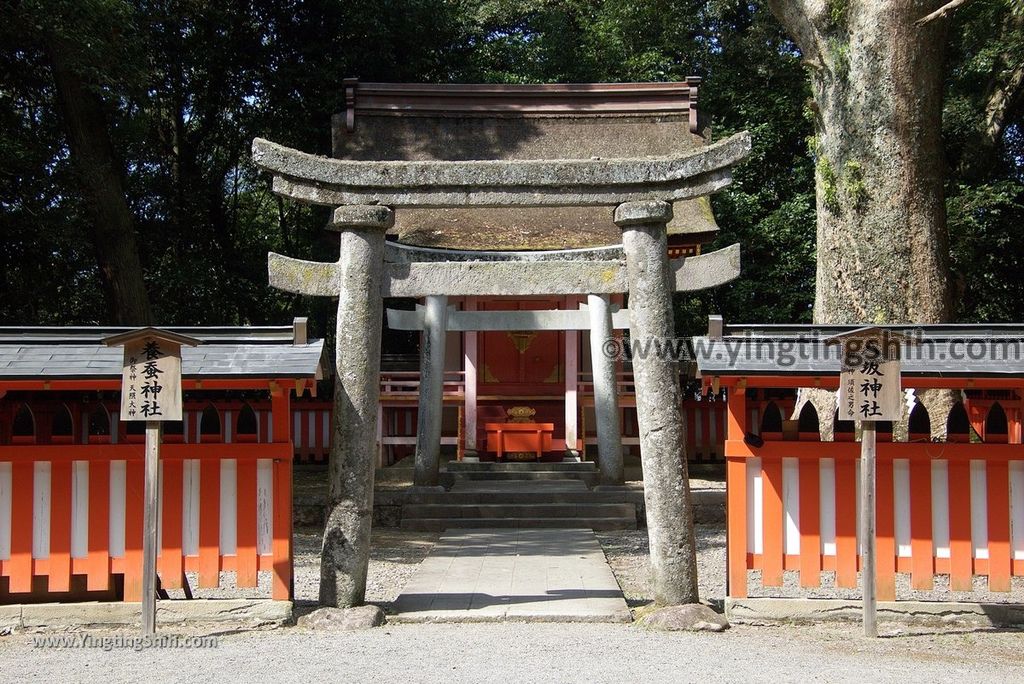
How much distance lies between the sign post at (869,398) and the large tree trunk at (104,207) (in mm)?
10385

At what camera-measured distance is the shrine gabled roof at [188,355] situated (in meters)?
6.80

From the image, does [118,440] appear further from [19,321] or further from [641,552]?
[19,321]

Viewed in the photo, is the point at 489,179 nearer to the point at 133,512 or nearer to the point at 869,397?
the point at 869,397

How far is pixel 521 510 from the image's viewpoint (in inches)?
491

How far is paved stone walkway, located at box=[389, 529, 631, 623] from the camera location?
7.25 metres

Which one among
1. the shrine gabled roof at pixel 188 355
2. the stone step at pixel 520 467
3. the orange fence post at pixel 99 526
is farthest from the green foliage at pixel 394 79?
the orange fence post at pixel 99 526

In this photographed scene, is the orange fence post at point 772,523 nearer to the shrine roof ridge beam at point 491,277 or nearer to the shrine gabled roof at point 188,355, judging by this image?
the shrine roof ridge beam at point 491,277

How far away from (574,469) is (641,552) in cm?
358

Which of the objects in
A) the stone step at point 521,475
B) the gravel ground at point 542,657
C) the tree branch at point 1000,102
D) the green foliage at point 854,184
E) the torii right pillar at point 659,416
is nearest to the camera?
the gravel ground at point 542,657

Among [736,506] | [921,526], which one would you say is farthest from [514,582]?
[921,526]

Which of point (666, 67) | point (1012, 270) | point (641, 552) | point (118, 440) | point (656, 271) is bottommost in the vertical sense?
point (641, 552)

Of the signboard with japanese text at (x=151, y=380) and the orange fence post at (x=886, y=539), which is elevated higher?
the signboard with japanese text at (x=151, y=380)

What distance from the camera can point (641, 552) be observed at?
10.8m

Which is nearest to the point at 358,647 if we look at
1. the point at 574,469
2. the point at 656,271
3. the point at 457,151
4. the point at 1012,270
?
the point at 656,271
